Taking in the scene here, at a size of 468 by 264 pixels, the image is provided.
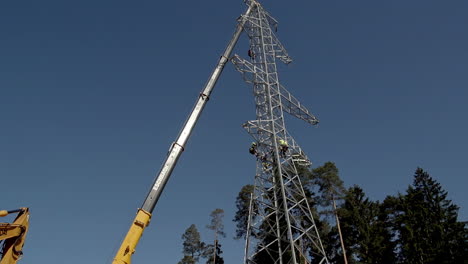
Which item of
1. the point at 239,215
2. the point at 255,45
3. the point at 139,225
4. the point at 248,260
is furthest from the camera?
the point at 239,215

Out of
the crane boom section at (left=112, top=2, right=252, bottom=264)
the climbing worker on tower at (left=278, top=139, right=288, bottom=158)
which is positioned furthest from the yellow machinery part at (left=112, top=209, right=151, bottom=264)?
the climbing worker on tower at (left=278, top=139, right=288, bottom=158)

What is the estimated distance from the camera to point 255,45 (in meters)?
24.2

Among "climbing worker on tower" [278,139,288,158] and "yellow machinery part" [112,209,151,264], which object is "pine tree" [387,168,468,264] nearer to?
"climbing worker on tower" [278,139,288,158]

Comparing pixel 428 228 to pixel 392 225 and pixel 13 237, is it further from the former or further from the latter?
pixel 13 237

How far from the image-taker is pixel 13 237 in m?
11.1

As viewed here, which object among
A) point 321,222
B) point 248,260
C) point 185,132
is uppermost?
point 321,222

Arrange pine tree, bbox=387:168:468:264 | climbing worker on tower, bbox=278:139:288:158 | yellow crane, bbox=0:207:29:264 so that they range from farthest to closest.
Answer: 1. pine tree, bbox=387:168:468:264
2. climbing worker on tower, bbox=278:139:288:158
3. yellow crane, bbox=0:207:29:264

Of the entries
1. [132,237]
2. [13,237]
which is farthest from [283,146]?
[13,237]

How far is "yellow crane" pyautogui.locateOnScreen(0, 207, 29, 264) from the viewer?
35.4 ft

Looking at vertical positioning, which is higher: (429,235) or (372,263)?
(429,235)

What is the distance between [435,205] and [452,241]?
426 cm

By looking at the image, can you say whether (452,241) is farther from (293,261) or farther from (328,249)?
(293,261)

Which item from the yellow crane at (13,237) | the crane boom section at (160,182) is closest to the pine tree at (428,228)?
the crane boom section at (160,182)

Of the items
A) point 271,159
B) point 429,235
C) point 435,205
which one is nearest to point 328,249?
point 429,235
